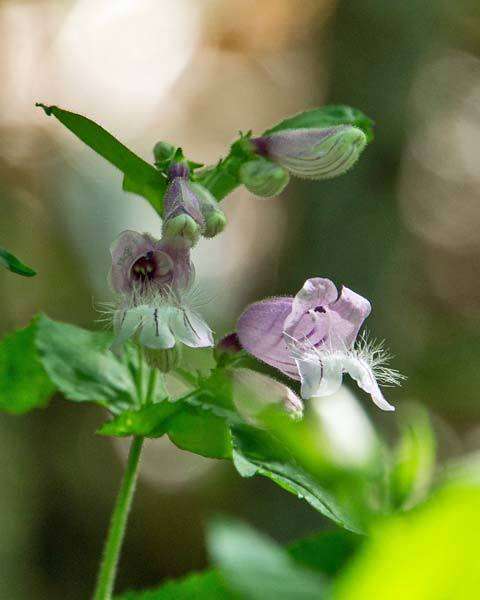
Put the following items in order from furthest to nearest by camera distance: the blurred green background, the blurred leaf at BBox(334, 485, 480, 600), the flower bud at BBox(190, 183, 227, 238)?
the blurred green background
the flower bud at BBox(190, 183, 227, 238)
the blurred leaf at BBox(334, 485, 480, 600)

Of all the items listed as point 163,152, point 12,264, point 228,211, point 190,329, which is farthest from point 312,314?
point 228,211

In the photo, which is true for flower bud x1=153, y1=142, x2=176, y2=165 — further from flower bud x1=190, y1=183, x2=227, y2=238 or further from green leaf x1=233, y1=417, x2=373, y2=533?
green leaf x1=233, y1=417, x2=373, y2=533

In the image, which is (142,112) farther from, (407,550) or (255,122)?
(407,550)

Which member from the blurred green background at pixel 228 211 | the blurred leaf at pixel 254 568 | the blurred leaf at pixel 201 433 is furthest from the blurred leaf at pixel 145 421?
the blurred green background at pixel 228 211

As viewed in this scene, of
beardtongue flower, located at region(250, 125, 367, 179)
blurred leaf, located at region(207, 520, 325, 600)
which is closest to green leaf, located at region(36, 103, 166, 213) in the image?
beardtongue flower, located at region(250, 125, 367, 179)

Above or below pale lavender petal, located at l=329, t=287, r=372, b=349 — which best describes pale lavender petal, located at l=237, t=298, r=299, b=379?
below

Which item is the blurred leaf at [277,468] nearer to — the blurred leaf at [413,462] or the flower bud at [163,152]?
the blurred leaf at [413,462]

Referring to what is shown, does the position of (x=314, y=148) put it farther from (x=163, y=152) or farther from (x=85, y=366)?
(x=85, y=366)
